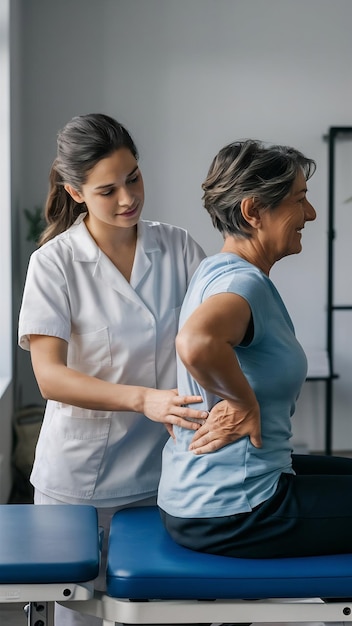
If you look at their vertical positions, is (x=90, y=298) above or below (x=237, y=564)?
above

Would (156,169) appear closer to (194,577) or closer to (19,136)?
(19,136)

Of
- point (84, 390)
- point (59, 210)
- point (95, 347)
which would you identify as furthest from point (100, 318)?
point (59, 210)

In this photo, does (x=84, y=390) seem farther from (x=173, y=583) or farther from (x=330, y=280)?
(x=330, y=280)

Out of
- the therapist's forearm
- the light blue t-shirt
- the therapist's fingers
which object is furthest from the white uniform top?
the light blue t-shirt

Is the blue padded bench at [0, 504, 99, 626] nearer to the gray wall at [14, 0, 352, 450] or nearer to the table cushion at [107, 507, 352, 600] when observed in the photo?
the table cushion at [107, 507, 352, 600]

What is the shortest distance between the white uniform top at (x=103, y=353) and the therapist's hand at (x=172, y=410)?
0.74ft

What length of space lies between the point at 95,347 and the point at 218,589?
0.63 meters

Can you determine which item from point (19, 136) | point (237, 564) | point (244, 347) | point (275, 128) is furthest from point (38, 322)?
point (275, 128)

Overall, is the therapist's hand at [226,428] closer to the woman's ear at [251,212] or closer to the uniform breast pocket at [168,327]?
the woman's ear at [251,212]

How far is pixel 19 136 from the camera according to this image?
4555 millimetres

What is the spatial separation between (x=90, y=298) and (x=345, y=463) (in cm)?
62

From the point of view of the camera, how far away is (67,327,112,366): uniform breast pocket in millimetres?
1978

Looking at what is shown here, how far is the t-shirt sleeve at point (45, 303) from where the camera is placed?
1.92 meters

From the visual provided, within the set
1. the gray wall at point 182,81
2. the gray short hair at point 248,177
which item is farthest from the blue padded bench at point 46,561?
the gray wall at point 182,81
